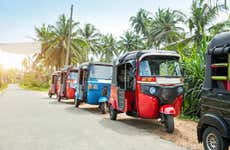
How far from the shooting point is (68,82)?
20406mm

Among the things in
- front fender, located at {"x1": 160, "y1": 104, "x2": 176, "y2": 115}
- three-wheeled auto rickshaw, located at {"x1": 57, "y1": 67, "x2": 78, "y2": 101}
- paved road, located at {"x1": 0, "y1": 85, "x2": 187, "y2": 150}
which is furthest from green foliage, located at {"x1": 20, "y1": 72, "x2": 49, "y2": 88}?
front fender, located at {"x1": 160, "y1": 104, "x2": 176, "y2": 115}

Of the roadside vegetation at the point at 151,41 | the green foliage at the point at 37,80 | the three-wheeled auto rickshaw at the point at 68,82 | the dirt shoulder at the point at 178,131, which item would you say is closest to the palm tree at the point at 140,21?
the roadside vegetation at the point at 151,41

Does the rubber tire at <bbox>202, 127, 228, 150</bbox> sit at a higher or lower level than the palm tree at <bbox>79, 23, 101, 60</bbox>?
lower

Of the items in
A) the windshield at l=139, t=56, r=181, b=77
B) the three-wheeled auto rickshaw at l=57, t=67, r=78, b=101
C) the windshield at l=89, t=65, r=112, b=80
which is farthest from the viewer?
the three-wheeled auto rickshaw at l=57, t=67, r=78, b=101

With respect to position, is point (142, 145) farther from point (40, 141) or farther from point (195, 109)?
point (195, 109)

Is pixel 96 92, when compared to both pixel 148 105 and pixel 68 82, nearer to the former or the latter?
pixel 68 82

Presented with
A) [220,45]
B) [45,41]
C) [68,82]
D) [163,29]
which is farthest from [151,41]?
[220,45]

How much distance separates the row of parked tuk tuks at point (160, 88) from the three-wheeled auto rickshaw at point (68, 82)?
0.47 m

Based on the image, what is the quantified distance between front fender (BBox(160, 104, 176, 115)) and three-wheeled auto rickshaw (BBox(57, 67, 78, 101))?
10.8 meters

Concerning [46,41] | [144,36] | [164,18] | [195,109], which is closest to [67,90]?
[195,109]

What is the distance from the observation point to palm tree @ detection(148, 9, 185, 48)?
42.7 m

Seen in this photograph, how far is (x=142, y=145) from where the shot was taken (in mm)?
7117

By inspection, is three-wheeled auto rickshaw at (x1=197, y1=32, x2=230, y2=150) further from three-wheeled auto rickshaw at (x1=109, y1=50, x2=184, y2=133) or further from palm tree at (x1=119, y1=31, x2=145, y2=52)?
palm tree at (x1=119, y1=31, x2=145, y2=52)

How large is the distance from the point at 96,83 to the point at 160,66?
19.3 feet
